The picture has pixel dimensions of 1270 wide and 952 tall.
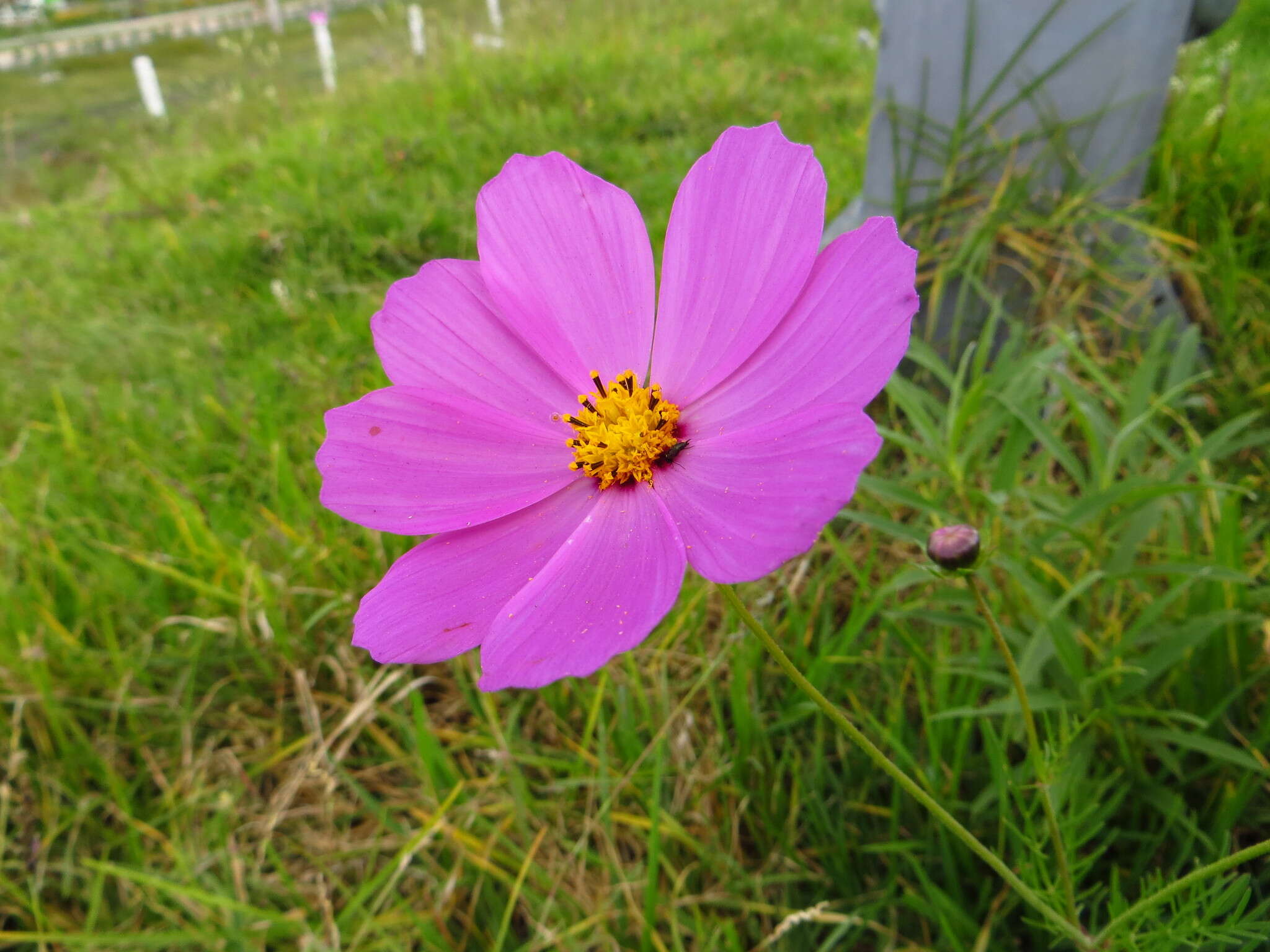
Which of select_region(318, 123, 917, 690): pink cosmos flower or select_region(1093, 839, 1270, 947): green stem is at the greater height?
select_region(318, 123, 917, 690): pink cosmos flower

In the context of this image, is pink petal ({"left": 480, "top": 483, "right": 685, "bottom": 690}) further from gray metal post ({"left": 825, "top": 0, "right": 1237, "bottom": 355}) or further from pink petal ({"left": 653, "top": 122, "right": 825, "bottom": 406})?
gray metal post ({"left": 825, "top": 0, "right": 1237, "bottom": 355})

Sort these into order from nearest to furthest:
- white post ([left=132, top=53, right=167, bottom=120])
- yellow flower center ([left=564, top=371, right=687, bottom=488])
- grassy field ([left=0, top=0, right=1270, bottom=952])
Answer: yellow flower center ([left=564, top=371, right=687, bottom=488]) → grassy field ([left=0, top=0, right=1270, bottom=952]) → white post ([left=132, top=53, right=167, bottom=120])

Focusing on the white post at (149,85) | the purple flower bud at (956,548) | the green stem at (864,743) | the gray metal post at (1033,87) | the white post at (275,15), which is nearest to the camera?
the green stem at (864,743)

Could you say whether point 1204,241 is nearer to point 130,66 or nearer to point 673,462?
point 673,462

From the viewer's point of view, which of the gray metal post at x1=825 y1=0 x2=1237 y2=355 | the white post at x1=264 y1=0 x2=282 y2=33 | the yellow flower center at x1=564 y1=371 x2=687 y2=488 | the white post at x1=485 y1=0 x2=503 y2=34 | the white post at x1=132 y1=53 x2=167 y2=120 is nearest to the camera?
the yellow flower center at x1=564 y1=371 x2=687 y2=488

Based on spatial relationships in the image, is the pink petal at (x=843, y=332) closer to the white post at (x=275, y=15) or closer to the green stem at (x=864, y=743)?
the green stem at (x=864, y=743)

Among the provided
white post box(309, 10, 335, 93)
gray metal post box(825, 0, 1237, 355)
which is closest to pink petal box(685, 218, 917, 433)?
gray metal post box(825, 0, 1237, 355)

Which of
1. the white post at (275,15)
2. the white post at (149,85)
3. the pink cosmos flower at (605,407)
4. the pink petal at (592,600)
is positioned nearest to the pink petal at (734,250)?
the pink cosmos flower at (605,407)

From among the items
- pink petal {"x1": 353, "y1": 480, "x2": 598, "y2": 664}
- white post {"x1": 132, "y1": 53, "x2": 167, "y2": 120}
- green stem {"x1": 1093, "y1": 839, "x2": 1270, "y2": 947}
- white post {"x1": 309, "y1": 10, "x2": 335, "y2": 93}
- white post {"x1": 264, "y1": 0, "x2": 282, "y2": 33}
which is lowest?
white post {"x1": 264, "y1": 0, "x2": 282, "y2": 33}

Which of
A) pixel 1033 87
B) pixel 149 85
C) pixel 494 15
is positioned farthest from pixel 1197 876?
pixel 149 85
